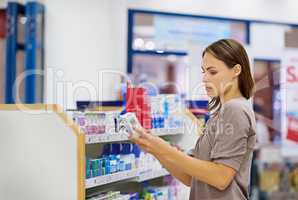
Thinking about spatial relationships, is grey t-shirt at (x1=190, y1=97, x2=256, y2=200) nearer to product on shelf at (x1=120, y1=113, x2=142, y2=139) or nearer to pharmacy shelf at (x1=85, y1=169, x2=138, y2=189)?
product on shelf at (x1=120, y1=113, x2=142, y2=139)

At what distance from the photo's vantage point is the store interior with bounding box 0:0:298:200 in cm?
353

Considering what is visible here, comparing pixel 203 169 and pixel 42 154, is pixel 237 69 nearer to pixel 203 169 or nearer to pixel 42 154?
pixel 203 169

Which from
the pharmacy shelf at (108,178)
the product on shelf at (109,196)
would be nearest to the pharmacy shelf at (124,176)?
the pharmacy shelf at (108,178)

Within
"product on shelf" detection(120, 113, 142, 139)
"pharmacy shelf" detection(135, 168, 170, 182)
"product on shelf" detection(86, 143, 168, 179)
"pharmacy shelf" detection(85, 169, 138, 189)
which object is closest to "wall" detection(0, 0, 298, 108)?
"pharmacy shelf" detection(135, 168, 170, 182)

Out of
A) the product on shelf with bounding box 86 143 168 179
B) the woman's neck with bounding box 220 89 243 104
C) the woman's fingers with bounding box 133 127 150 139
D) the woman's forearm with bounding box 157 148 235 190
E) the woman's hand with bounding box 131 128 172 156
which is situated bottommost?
the product on shelf with bounding box 86 143 168 179

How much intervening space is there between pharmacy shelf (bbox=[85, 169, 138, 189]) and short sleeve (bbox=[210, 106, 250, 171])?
29.9 inches

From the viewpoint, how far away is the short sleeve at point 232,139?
1.92 metres

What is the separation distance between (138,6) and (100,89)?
1.19 metres

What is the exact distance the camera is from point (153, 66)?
634cm

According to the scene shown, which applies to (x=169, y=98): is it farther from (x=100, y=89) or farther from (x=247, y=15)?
(x=247, y=15)

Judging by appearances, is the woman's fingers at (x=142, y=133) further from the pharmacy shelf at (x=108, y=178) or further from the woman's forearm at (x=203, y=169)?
the pharmacy shelf at (x=108, y=178)

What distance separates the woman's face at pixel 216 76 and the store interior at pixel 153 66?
104 centimetres

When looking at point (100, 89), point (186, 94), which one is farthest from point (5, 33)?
point (186, 94)

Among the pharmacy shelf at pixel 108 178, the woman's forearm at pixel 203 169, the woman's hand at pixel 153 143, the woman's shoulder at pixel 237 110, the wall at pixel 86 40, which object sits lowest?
the pharmacy shelf at pixel 108 178
